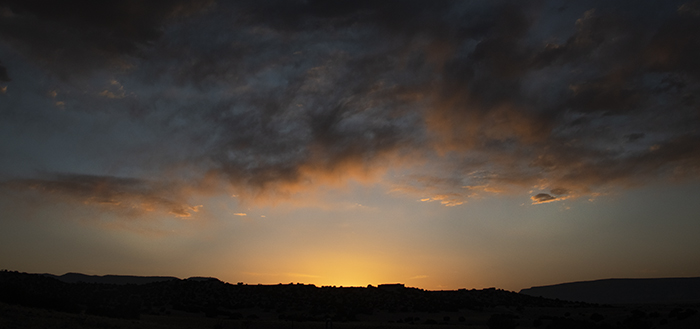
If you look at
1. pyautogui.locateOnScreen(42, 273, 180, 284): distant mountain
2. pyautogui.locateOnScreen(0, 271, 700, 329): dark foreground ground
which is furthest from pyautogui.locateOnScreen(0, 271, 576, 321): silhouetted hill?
pyautogui.locateOnScreen(42, 273, 180, 284): distant mountain

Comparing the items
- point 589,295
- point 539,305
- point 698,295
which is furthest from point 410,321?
point 589,295

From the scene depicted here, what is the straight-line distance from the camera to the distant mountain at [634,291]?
5812 inches

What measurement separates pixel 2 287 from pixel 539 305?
72.0m

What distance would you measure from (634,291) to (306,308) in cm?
16619

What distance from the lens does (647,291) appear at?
159500 mm

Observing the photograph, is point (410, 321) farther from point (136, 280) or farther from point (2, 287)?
point (136, 280)

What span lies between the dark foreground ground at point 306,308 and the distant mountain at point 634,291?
108 meters

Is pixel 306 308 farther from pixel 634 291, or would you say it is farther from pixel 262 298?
Result: pixel 634 291

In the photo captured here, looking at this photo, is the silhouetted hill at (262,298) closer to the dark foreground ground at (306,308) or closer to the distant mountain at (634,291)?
the dark foreground ground at (306,308)

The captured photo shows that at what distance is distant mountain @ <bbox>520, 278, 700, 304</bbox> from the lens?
14762 centimetres

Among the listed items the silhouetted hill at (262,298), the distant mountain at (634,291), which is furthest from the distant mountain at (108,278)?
the distant mountain at (634,291)

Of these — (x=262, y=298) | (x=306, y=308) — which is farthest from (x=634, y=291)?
(x=262, y=298)

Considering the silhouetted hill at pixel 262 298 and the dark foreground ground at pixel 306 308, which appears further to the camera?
the silhouetted hill at pixel 262 298

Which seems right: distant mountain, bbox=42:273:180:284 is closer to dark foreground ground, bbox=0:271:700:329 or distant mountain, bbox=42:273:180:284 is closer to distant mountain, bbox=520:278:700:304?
dark foreground ground, bbox=0:271:700:329
